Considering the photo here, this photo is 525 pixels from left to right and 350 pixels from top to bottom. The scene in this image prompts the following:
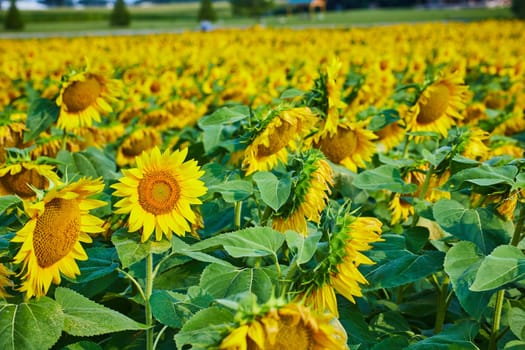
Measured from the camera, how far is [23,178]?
211 cm

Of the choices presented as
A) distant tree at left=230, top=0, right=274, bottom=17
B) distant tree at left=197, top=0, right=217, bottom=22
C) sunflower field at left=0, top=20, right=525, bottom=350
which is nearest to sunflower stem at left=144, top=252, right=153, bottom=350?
sunflower field at left=0, top=20, right=525, bottom=350

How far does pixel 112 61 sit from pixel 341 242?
744 cm

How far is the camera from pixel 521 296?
198 centimetres

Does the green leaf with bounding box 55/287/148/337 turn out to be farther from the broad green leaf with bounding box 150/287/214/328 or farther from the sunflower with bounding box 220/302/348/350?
the sunflower with bounding box 220/302/348/350

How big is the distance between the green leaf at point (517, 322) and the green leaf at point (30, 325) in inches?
44.4

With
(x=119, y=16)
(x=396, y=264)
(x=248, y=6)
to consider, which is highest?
(x=396, y=264)

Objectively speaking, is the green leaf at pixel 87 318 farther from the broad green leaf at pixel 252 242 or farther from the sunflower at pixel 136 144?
the sunflower at pixel 136 144

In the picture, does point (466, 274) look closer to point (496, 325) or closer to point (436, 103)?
point (496, 325)

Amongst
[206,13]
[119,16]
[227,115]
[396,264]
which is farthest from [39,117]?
[119,16]

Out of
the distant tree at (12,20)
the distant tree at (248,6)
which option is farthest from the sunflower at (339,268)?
the distant tree at (248,6)

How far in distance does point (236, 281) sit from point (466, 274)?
0.62 metres

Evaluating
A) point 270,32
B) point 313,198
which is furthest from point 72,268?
point 270,32

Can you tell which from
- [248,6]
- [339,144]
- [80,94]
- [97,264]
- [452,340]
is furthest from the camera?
[248,6]

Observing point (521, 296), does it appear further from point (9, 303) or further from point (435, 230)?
point (9, 303)
